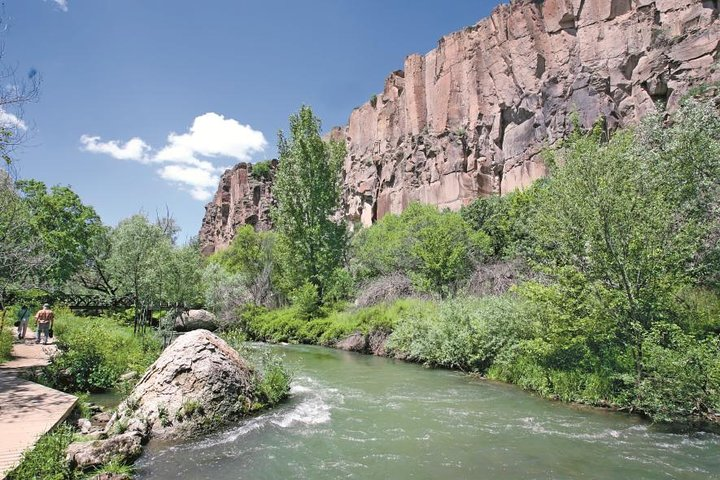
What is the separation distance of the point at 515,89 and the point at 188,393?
52.9m

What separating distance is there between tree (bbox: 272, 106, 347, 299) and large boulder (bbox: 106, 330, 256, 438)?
19953mm

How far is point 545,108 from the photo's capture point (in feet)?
161

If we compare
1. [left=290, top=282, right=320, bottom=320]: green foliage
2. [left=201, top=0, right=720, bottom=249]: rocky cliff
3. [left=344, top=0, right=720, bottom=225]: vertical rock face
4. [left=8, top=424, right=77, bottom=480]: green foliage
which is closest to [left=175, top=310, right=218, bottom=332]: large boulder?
[left=290, top=282, right=320, bottom=320]: green foliage

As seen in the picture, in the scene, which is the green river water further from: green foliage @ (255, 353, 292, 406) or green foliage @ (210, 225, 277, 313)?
green foliage @ (210, 225, 277, 313)

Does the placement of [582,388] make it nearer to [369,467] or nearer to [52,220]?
[369,467]

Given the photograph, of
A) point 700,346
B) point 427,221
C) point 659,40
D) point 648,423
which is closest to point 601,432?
point 648,423

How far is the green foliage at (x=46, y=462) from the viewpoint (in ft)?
18.7

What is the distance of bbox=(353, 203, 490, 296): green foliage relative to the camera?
976 inches

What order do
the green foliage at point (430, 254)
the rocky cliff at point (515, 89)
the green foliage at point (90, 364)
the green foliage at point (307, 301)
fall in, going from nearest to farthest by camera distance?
the green foliage at point (90, 364), the green foliage at point (430, 254), the green foliage at point (307, 301), the rocky cliff at point (515, 89)

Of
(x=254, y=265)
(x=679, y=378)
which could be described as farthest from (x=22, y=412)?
(x=254, y=265)

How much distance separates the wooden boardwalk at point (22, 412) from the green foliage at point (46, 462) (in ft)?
0.42

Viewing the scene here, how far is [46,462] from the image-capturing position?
5.99 m

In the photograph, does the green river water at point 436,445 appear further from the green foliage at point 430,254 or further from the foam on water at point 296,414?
the green foliage at point 430,254

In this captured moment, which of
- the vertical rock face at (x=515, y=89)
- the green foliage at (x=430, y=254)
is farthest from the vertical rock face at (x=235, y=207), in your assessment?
the green foliage at (x=430, y=254)
